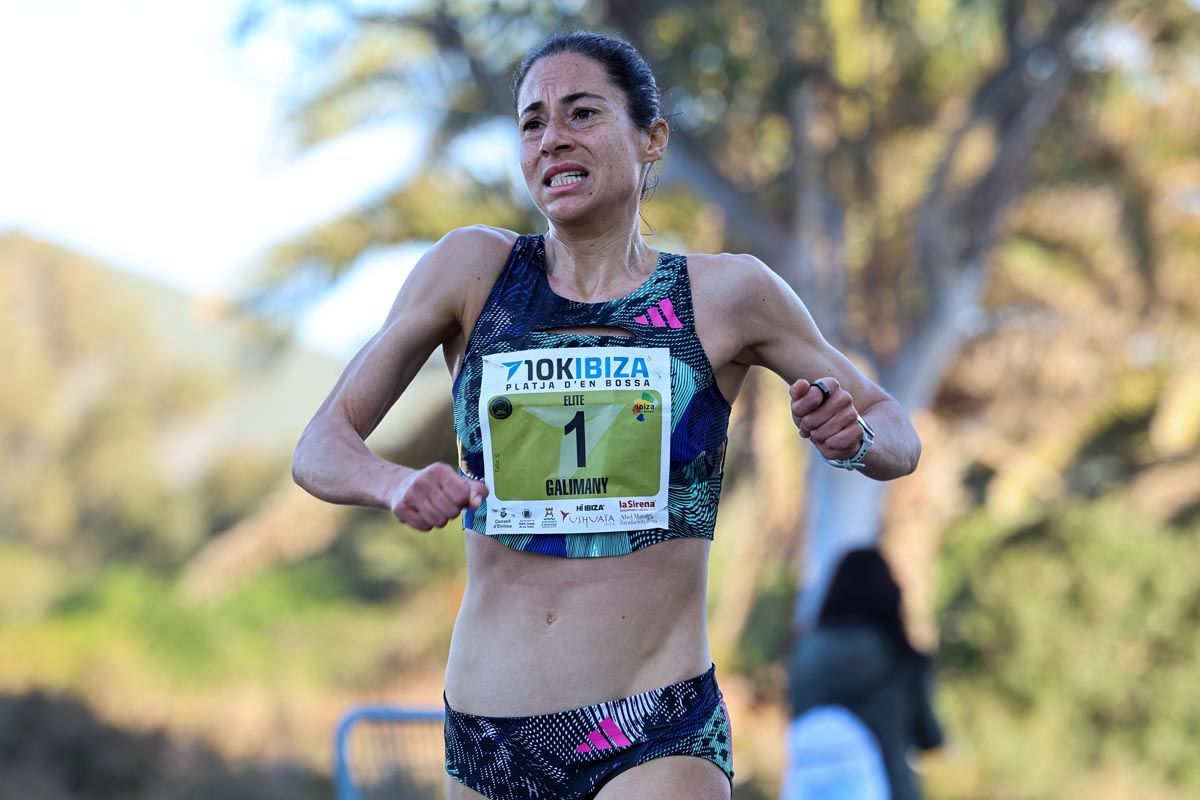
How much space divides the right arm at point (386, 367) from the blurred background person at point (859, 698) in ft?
10.8

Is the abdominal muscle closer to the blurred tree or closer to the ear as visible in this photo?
the ear

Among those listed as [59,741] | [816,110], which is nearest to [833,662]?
[816,110]

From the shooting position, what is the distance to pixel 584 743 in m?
2.43

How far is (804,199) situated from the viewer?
10.8 meters

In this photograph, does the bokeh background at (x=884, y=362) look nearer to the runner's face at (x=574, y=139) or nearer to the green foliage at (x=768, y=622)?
the green foliage at (x=768, y=622)

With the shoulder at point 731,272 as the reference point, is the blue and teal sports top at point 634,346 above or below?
below

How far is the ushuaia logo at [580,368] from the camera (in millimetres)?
2477

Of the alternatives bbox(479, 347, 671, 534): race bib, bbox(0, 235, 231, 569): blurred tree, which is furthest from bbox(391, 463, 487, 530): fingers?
bbox(0, 235, 231, 569): blurred tree

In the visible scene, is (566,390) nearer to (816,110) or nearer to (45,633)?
(816,110)

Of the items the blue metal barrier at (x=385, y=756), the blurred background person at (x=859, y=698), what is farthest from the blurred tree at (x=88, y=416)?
the blue metal barrier at (x=385, y=756)

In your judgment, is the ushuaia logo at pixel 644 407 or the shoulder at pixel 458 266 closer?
the ushuaia logo at pixel 644 407

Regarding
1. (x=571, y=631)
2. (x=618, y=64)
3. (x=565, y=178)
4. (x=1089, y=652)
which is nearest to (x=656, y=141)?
(x=618, y=64)

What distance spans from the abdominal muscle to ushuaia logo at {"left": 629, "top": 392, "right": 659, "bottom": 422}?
0.21 metres

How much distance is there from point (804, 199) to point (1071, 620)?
6.78 meters
